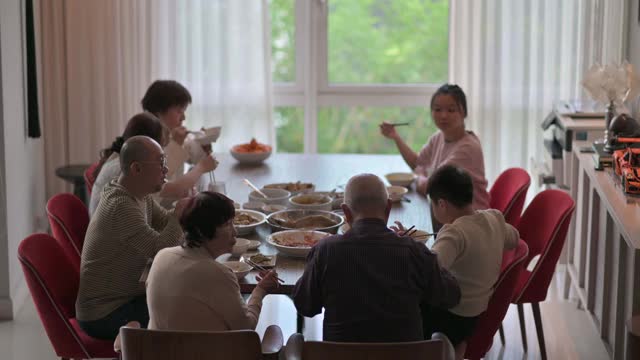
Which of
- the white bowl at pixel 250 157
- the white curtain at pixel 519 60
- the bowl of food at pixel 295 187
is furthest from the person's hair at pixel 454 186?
the white curtain at pixel 519 60

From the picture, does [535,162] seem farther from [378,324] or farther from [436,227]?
[378,324]

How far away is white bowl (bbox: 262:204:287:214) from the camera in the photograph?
142 inches

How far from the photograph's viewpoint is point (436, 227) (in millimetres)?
3621

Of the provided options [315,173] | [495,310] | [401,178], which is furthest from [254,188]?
[495,310]

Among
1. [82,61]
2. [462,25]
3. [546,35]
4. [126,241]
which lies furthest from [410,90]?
[126,241]

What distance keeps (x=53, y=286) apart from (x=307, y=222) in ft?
3.10

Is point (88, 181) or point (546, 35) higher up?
point (546, 35)

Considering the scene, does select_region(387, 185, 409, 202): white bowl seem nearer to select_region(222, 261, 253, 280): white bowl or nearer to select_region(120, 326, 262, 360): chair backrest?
select_region(222, 261, 253, 280): white bowl

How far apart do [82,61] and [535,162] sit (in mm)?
2953

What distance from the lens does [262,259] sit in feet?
9.76

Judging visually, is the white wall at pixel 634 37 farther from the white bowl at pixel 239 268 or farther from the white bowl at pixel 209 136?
the white bowl at pixel 239 268

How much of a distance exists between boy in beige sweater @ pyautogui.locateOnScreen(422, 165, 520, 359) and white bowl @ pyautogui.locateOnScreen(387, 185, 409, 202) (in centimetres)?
86

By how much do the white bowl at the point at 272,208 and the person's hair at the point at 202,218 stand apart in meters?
1.11

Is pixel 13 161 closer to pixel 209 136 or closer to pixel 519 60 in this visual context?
pixel 209 136
